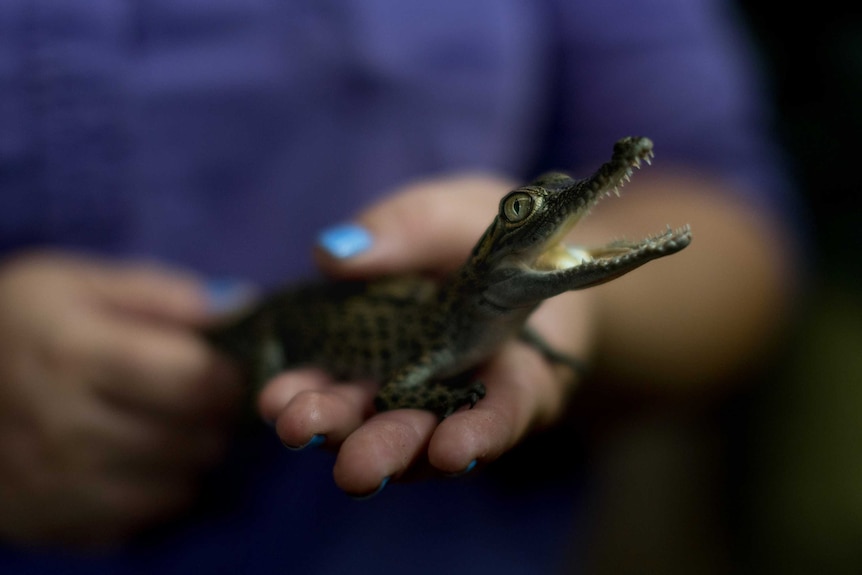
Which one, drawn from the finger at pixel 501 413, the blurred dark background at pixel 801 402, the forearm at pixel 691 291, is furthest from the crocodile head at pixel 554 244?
the blurred dark background at pixel 801 402

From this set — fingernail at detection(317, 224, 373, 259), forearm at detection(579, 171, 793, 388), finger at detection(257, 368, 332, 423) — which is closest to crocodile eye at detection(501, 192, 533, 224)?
fingernail at detection(317, 224, 373, 259)

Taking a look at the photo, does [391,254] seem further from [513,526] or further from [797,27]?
[797,27]

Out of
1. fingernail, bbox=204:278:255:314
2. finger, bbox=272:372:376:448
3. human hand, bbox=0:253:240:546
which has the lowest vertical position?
finger, bbox=272:372:376:448

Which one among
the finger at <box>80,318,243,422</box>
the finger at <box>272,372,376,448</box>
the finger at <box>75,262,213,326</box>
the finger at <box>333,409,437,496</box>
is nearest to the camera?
the finger at <box>333,409,437,496</box>

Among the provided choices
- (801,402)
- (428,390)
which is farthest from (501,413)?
(801,402)

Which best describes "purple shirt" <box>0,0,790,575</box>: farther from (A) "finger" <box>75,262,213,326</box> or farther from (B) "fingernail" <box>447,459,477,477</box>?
(B) "fingernail" <box>447,459,477,477</box>

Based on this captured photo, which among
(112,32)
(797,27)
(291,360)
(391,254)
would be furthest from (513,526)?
(797,27)
